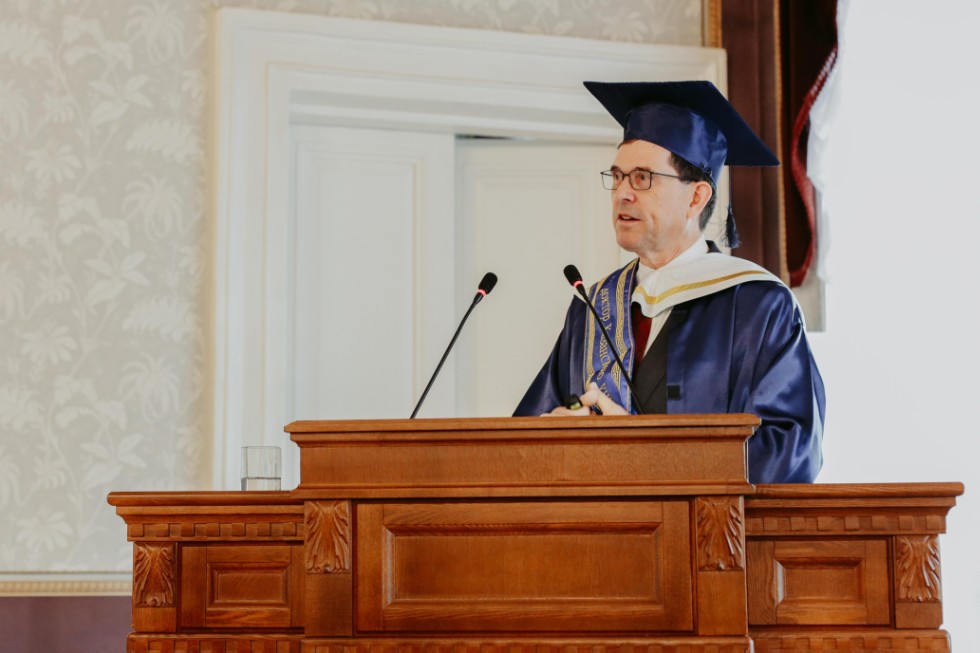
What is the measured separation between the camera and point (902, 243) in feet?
14.4

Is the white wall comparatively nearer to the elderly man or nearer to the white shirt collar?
the elderly man

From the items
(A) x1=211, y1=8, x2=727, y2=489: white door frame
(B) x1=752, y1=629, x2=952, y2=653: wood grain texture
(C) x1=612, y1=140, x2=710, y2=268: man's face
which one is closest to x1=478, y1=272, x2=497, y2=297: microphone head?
(C) x1=612, y1=140, x2=710, y2=268: man's face

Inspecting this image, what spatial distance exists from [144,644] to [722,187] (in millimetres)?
2895

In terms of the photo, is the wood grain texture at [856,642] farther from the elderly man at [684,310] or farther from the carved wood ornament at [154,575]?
the carved wood ornament at [154,575]

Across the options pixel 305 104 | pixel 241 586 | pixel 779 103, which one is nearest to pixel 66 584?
pixel 305 104

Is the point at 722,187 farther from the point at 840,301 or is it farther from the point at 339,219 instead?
the point at 339,219

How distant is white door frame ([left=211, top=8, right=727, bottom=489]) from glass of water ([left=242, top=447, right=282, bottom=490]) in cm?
139

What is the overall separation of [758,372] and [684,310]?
28 centimetres

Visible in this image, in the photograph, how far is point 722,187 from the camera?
4.53 m

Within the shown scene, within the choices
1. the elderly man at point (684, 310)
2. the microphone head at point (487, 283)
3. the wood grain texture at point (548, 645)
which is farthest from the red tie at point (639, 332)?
the wood grain texture at point (548, 645)

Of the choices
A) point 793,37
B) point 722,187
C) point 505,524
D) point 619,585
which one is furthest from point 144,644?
point 793,37

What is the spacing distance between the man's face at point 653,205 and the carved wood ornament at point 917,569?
1261 millimetres

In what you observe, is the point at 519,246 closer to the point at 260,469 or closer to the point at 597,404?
the point at 597,404

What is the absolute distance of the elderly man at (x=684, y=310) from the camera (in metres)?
2.81
